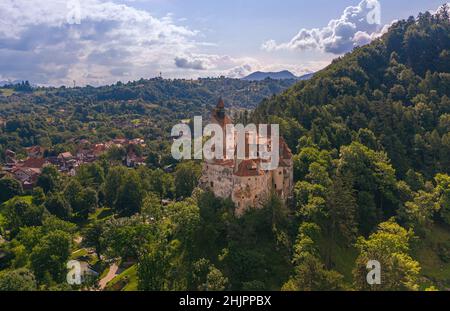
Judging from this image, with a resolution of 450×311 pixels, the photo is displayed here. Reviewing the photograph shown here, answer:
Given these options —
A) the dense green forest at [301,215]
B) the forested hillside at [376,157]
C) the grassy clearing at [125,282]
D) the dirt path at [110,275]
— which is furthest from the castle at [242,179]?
the dirt path at [110,275]

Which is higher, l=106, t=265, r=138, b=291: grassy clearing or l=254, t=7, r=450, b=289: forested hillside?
l=254, t=7, r=450, b=289: forested hillside

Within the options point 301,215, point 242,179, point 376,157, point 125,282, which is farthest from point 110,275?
point 376,157

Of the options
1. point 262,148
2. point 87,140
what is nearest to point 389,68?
point 262,148

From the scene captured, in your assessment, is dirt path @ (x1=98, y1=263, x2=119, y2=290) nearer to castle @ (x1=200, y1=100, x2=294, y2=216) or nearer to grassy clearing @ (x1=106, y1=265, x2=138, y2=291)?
grassy clearing @ (x1=106, y1=265, x2=138, y2=291)

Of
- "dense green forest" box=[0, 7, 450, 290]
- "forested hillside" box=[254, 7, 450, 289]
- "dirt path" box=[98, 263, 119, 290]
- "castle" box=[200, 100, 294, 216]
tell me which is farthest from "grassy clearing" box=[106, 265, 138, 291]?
"forested hillside" box=[254, 7, 450, 289]

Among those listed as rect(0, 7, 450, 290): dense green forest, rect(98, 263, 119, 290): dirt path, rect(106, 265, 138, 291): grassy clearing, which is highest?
rect(0, 7, 450, 290): dense green forest

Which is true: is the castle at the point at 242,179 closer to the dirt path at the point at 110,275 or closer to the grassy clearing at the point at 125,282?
the grassy clearing at the point at 125,282
